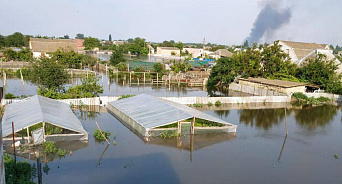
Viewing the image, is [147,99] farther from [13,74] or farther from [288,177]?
[13,74]

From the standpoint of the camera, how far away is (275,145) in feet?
50.9

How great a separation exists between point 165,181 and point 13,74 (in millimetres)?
33212

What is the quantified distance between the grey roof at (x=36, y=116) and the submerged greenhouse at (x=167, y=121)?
2989 millimetres

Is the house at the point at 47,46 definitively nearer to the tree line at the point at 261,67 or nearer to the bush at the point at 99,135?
the tree line at the point at 261,67

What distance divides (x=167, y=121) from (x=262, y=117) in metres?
8.93

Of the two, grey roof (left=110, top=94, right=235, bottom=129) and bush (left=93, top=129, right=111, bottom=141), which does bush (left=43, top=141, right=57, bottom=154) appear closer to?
bush (left=93, top=129, right=111, bottom=141)

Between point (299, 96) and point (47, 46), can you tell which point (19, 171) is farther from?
point (47, 46)

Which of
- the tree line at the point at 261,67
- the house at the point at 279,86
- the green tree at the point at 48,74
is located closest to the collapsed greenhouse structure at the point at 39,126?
the green tree at the point at 48,74

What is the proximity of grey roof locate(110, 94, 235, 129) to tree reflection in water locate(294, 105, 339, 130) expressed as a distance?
722cm

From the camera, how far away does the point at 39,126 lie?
548 inches

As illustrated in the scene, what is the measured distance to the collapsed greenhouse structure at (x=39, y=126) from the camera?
13461 mm

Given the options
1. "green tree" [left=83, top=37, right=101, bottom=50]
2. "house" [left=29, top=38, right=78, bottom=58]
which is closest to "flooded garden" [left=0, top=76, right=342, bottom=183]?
"house" [left=29, top=38, right=78, bottom=58]

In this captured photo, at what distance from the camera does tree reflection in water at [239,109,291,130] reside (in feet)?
64.8

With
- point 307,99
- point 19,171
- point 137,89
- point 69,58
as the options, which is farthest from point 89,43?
point 19,171
